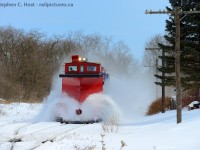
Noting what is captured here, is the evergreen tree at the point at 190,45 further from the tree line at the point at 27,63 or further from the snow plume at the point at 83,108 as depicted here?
the tree line at the point at 27,63

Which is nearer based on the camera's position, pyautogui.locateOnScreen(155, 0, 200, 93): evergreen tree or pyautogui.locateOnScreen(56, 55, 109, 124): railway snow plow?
pyautogui.locateOnScreen(56, 55, 109, 124): railway snow plow

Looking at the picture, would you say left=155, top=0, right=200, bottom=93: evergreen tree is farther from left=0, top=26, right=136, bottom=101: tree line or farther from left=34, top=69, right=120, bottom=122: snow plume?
left=0, top=26, right=136, bottom=101: tree line

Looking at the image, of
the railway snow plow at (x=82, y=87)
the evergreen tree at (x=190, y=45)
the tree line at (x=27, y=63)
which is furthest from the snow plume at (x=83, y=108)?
the tree line at (x=27, y=63)

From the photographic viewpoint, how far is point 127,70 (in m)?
94.2

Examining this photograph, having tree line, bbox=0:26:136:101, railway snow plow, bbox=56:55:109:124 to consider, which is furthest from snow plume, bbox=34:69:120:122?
tree line, bbox=0:26:136:101

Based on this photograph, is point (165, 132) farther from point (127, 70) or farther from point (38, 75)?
point (127, 70)

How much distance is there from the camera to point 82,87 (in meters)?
19.9

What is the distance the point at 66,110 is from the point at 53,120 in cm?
97

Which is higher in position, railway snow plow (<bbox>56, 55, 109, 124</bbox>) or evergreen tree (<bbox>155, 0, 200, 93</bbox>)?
evergreen tree (<bbox>155, 0, 200, 93</bbox>)

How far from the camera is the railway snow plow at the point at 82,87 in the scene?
1961 centimetres

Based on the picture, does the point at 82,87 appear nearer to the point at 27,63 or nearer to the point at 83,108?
the point at 83,108

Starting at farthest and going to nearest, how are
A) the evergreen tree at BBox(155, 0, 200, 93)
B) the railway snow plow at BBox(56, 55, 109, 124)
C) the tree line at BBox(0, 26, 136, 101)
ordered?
the tree line at BBox(0, 26, 136, 101), the evergreen tree at BBox(155, 0, 200, 93), the railway snow plow at BBox(56, 55, 109, 124)

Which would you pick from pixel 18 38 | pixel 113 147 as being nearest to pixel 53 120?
pixel 113 147

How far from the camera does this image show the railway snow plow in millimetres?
19609
